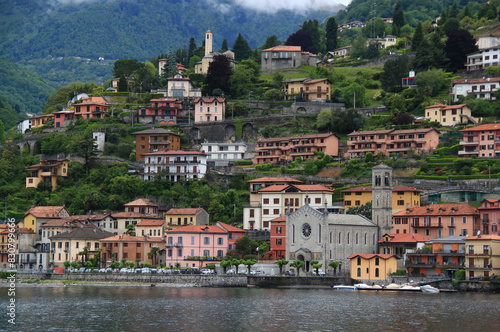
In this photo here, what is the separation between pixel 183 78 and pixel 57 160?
3264 cm

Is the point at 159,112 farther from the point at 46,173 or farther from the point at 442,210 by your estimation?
the point at 442,210

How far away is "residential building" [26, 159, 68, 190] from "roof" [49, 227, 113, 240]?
2087 centimetres

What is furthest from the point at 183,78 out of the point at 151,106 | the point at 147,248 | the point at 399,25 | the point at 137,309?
the point at 137,309

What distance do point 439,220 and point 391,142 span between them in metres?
25.3

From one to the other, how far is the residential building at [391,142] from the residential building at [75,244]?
125 ft

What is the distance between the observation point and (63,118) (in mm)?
145875

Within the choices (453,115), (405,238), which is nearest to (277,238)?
(405,238)

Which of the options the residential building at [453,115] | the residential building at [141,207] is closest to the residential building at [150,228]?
the residential building at [141,207]

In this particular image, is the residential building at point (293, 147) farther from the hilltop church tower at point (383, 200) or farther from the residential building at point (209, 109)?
the hilltop church tower at point (383, 200)

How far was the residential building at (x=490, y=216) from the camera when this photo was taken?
92062mm

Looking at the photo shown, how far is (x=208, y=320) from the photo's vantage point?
63625mm

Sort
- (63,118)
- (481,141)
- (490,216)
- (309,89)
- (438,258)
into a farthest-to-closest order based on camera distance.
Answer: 1. (309,89)
2. (63,118)
3. (481,141)
4. (490,216)
5. (438,258)

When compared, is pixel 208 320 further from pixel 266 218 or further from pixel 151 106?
pixel 151 106

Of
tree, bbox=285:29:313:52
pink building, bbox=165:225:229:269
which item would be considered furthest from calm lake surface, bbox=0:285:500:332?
tree, bbox=285:29:313:52
